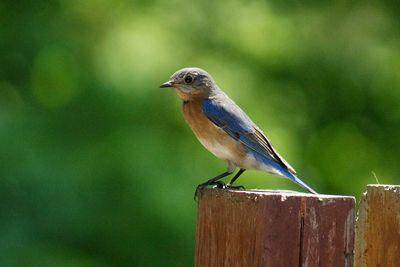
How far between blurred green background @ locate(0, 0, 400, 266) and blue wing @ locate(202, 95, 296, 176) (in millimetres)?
1706

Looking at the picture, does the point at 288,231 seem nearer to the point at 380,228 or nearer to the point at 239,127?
the point at 380,228

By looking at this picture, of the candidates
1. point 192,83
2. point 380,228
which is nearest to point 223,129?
point 192,83

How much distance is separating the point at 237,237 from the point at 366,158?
7.86m

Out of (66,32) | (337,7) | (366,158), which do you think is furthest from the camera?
(337,7)

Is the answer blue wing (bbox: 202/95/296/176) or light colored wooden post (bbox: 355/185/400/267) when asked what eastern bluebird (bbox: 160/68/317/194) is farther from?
light colored wooden post (bbox: 355/185/400/267)

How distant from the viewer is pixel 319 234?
364 cm

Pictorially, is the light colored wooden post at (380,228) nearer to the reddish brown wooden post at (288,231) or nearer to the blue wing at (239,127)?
the reddish brown wooden post at (288,231)

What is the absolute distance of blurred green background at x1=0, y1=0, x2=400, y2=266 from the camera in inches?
346

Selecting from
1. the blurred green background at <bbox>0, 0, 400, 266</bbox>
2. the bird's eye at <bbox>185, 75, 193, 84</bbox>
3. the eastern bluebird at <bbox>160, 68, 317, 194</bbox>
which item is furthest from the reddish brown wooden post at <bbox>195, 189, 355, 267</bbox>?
the blurred green background at <bbox>0, 0, 400, 266</bbox>

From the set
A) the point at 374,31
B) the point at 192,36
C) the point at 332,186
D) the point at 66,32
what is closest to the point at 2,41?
the point at 66,32

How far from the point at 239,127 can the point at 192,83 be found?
0.40 meters

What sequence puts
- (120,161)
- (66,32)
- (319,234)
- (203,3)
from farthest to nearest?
(203,3) → (66,32) → (120,161) → (319,234)

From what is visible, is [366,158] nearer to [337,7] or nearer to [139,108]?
[337,7]

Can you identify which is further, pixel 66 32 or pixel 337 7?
pixel 337 7
